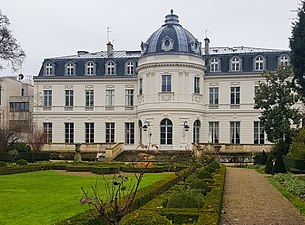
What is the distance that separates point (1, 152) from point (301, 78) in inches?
1068

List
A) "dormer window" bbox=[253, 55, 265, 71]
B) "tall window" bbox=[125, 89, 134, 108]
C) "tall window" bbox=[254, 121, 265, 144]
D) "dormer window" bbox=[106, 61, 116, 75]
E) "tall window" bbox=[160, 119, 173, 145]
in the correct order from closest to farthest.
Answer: "tall window" bbox=[160, 119, 173, 145]
"tall window" bbox=[254, 121, 265, 144]
"dormer window" bbox=[253, 55, 265, 71]
"tall window" bbox=[125, 89, 134, 108]
"dormer window" bbox=[106, 61, 116, 75]

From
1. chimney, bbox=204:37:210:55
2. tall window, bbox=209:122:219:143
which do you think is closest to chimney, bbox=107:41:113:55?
chimney, bbox=204:37:210:55

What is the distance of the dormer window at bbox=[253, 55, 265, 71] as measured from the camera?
1956 inches

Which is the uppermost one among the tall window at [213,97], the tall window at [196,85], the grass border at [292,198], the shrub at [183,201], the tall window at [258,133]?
the tall window at [196,85]

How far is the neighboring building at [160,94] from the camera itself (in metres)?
46.1

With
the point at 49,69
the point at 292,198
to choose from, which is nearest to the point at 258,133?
the point at 49,69

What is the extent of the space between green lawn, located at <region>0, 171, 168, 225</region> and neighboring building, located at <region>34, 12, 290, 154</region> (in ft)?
79.8

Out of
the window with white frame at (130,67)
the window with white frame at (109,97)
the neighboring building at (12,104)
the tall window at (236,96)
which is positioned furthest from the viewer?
the neighboring building at (12,104)

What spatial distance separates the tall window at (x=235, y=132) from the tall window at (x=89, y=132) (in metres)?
13.9

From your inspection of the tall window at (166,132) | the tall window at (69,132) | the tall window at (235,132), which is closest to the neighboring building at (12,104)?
the tall window at (69,132)

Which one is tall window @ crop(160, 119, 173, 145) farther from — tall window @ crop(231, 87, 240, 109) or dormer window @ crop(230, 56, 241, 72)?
dormer window @ crop(230, 56, 241, 72)

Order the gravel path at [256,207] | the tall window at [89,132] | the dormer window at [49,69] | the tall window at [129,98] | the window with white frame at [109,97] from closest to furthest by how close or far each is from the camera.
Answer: the gravel path at [256,207], the tall window at [129,98], the tall window at [89,132], the window with white frame at [109,97], the dormer window at [49,69]

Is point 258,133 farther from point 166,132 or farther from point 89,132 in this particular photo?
point 89,132

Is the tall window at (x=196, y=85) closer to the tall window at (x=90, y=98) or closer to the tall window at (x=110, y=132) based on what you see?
the tall window at (x=110, y=132)
